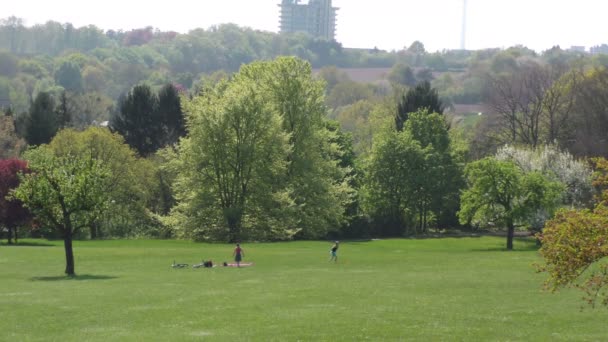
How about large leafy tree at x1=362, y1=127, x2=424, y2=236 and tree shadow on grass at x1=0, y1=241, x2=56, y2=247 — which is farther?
large leafy tree at x1=362, y1=127, x2=424, y2=236

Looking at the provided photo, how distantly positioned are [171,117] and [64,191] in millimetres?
66043

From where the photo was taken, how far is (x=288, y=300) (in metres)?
42.7

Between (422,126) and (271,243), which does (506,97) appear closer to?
(422,126)

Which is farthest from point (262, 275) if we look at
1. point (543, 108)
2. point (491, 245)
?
point (543, 108)

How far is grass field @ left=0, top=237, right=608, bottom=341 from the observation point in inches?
1344

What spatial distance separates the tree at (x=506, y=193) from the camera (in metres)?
81.3

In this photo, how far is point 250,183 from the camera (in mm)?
91438

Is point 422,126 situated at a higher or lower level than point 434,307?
higher

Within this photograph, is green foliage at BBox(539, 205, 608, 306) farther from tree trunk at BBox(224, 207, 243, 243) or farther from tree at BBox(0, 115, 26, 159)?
tree at BBox(0, 115, 26, 159)

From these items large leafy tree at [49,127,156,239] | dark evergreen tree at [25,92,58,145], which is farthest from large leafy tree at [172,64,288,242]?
dark evergreen tree at [25,92,58,145]

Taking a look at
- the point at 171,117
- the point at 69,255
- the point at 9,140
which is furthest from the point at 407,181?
the point at 69,255

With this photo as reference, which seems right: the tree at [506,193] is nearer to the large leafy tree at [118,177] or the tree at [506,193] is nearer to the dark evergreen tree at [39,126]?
the large leafy tree at [118,177]

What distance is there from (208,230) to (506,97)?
58543 millimetres

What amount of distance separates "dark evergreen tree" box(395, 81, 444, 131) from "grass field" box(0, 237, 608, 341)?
51.0 metres
